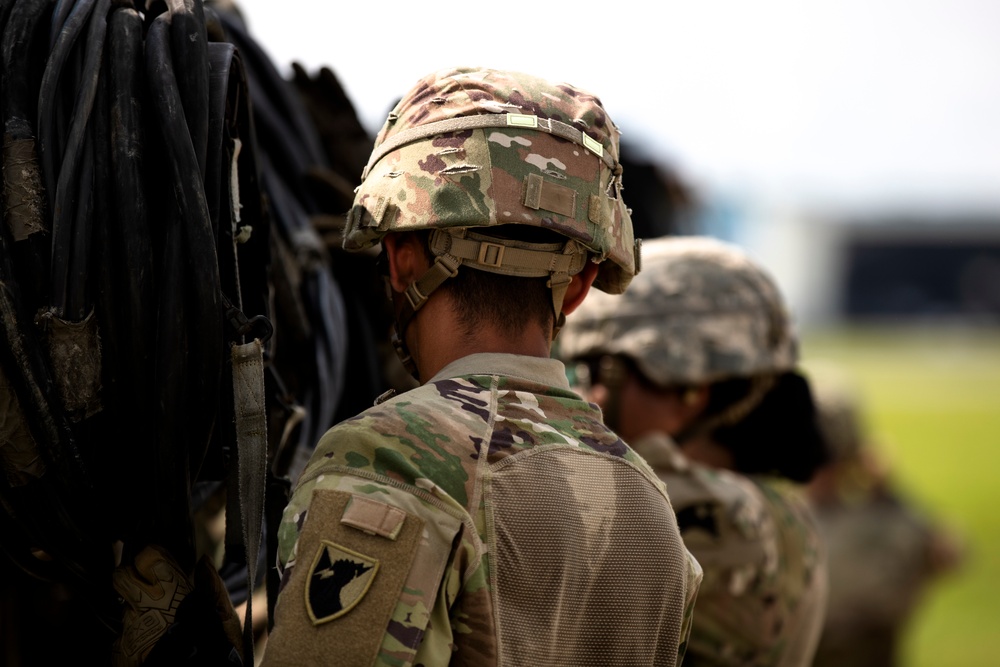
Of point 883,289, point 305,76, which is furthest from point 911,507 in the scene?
point 883,289

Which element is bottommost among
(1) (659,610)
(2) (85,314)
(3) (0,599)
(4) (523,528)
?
(3) (0,599)

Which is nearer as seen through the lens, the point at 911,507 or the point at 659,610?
the point at 659,610

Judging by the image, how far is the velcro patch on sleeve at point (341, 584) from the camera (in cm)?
176

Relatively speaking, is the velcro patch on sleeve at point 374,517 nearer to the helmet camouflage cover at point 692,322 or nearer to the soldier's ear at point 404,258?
the soldier's ear at point 404,258

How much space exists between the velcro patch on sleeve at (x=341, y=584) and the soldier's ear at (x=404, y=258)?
1.69ft

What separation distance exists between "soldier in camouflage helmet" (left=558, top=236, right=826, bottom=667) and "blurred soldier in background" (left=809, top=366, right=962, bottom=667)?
121 inches

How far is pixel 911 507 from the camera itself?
840 cm

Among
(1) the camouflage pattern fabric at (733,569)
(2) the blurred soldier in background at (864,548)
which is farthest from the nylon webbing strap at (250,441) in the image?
(2) the blurred soldier in background at (864,548)

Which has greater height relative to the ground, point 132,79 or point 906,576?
point 132,79

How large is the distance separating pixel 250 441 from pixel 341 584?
0.39 meters

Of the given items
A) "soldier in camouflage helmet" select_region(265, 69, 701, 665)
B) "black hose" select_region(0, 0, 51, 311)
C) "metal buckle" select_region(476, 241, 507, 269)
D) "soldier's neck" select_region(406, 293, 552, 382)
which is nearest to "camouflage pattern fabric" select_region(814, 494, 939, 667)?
"soldier in camouflage helmet" select_region(265, 69, 701, 665)

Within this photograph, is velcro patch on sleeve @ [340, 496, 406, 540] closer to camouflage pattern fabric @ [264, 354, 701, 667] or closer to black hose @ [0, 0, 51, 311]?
camouflage pattern fabric @ [264, 354, 701, 667]

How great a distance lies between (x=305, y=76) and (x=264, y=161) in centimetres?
71

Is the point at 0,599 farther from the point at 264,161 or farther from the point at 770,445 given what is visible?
the point at 770,445
